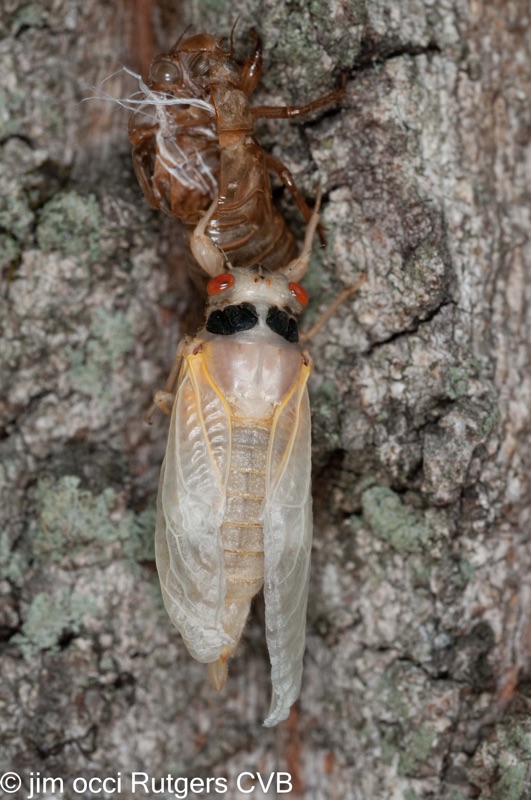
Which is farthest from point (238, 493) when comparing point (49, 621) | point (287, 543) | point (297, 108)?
point (297, 108)

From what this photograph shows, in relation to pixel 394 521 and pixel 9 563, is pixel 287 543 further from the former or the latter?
pixel 9 563

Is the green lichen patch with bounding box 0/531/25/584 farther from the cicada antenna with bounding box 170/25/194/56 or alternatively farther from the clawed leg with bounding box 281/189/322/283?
the cicada antenna with bounding box 170/25/194/56

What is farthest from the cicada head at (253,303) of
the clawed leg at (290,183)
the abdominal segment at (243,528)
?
the abdominal segment at (243,528)

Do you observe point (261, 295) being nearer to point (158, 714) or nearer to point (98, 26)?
point (98, 26)

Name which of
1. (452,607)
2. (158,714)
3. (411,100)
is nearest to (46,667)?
(158,714)

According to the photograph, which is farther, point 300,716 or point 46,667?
point 300,716

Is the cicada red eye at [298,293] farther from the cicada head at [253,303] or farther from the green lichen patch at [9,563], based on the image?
the green lichen patch at [9,563]
